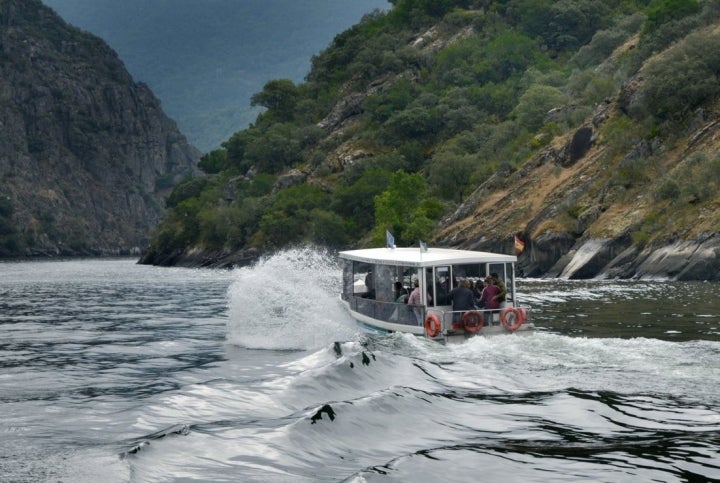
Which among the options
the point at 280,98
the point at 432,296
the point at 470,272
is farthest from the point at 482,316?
the point at 280,98

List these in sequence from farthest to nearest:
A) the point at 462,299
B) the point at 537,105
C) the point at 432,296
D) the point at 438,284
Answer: the point at 537,105, the point at 438,284, the point at 432,296, the point at 462,299

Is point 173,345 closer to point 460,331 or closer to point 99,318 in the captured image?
point 460,331

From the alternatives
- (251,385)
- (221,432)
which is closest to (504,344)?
(251,385)

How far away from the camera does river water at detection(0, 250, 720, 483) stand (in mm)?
15352

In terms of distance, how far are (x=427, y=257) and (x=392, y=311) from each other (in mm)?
2174

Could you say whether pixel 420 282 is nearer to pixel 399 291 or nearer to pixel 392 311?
pixel 392 311

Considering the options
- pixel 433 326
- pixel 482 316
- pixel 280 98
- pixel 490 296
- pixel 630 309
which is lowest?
pixel 630 309

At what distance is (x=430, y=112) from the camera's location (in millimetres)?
145875

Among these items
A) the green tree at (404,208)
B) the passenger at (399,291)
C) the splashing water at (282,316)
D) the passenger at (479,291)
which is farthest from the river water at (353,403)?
the green tree at (404,208)

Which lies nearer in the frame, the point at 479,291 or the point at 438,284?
the point at 438,284

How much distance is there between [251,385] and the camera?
2359 centimetres

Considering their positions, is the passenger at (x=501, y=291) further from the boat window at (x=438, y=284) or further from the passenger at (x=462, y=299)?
the boat window at (x=438, y=284)

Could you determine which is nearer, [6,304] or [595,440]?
[595,440]

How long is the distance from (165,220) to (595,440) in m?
165
